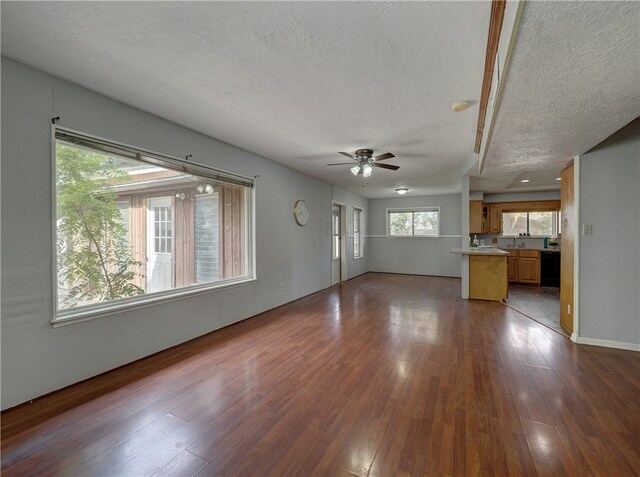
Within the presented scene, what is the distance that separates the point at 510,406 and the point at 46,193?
12.6 feet

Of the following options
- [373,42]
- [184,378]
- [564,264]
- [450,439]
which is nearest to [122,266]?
[184,378]

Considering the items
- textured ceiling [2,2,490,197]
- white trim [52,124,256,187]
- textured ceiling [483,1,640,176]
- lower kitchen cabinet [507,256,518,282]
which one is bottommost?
lower kitchen cabinet [507,256,518,282]

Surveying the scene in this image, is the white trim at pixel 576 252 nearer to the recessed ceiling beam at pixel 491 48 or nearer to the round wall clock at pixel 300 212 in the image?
the recessed ceiling beam at pixel 491 48

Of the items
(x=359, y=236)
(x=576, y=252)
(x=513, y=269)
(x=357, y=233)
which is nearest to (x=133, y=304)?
(x=576, y=252)

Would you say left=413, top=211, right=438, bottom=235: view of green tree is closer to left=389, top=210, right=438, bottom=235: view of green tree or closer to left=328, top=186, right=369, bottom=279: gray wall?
left=389, top=210, right=438, bottom=235: view of green tree

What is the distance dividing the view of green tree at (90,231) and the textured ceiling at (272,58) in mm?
676

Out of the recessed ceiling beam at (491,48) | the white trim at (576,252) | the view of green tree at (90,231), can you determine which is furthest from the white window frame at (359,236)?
the view of green tree at (90,231)

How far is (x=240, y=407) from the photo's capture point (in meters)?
2.02

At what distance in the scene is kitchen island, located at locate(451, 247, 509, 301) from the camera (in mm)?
5203

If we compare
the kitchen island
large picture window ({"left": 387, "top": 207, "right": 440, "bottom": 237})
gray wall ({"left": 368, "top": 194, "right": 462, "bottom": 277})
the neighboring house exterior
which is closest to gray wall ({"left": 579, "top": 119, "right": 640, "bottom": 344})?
the kitchen island

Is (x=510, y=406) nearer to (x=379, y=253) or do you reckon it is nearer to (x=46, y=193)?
(x=46, y=193)

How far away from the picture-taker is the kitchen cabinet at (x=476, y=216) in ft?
22.9

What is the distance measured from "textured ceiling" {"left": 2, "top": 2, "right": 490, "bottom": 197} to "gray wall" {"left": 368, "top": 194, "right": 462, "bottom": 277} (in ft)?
17.5

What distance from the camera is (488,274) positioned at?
17.5 feet
